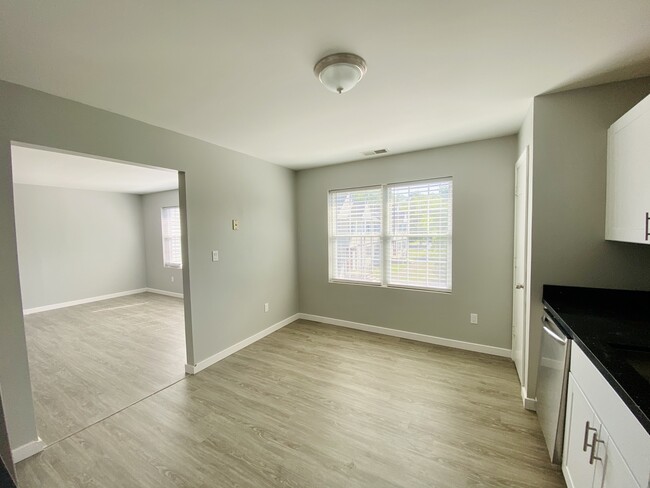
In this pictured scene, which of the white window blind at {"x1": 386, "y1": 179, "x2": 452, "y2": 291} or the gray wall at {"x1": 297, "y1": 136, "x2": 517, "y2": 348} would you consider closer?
the gray wall at {"x1": 297, "y1": 136, "x2": 517, "y2": 348}

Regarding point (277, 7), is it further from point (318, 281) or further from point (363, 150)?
point (318, 281)

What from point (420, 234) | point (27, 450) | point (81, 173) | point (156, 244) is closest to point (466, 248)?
point (420, 234)

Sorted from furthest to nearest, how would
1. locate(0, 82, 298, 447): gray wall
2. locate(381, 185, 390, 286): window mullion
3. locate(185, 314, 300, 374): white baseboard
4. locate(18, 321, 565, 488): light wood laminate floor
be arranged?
locate(381, 185, 390, 286): window mullion
locate(185, 314, 300, 374): white baseboard
locate(0, 82, 298, 447): gray wall
locate(18, 321, 565, 488): light wood laminate floor

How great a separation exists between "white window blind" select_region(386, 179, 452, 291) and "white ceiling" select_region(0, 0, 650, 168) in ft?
3.74

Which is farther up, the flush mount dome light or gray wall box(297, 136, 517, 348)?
the flush mount dome light

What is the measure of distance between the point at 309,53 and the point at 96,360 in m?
3.95

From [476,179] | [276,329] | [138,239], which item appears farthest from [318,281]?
[138,239]

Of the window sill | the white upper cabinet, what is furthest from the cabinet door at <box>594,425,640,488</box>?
the window sill

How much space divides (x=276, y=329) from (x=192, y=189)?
2323mm

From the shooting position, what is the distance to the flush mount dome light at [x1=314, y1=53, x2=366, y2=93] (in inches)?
59.3

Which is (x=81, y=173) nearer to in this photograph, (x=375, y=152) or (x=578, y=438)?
(x=375, y=152)

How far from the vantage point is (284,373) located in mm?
2785

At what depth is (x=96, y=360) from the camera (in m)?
3.13

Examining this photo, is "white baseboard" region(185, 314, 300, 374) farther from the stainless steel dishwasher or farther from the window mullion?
the stainless steel dishwasher
